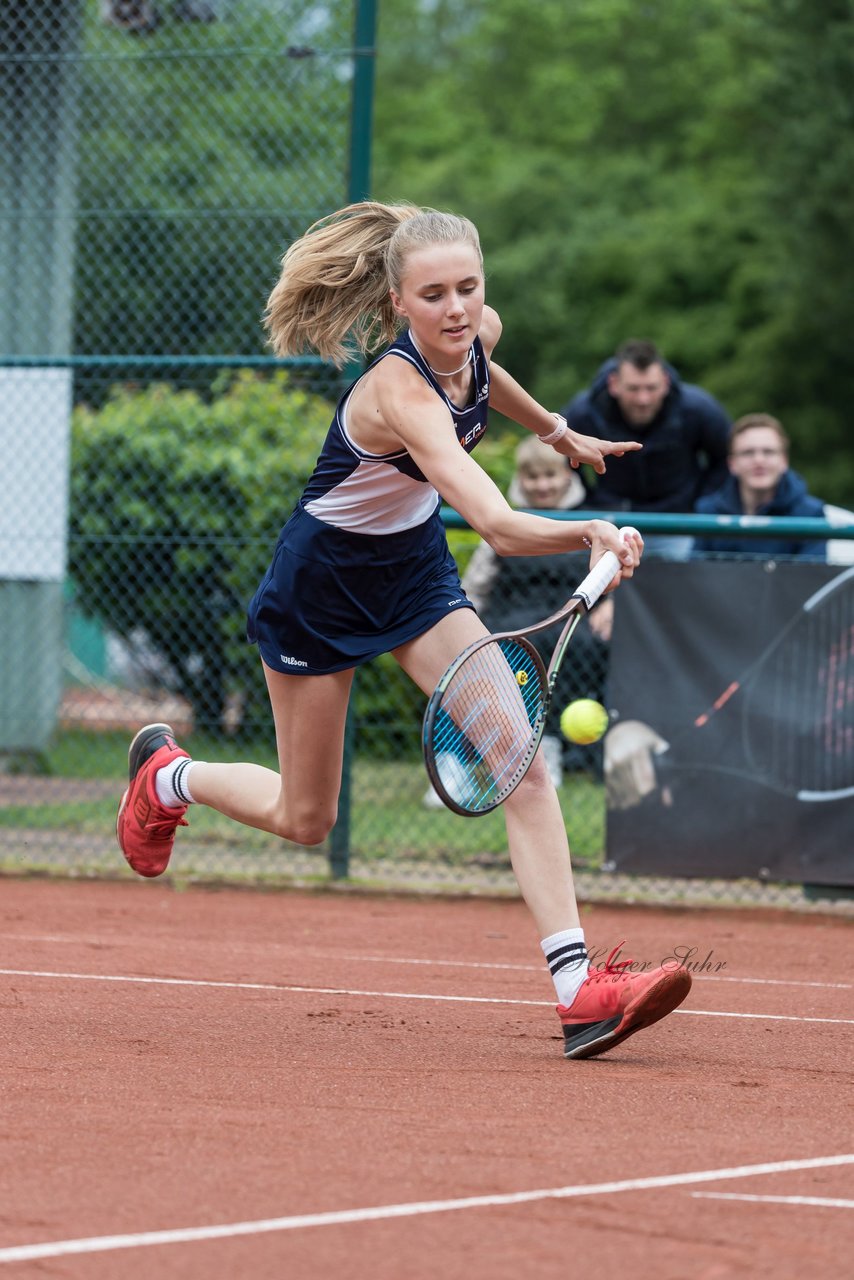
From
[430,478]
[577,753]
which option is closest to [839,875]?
[577,753]

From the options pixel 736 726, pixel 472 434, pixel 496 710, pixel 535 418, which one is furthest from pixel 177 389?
pixel 496 710

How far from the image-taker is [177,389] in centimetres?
1074

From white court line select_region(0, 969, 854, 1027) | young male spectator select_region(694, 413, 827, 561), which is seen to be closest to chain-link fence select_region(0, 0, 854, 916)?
young male spectator select_region(694, 413, 827, 561)

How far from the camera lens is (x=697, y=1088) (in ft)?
13.7

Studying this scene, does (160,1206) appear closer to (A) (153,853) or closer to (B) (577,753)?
(A) (153,853)

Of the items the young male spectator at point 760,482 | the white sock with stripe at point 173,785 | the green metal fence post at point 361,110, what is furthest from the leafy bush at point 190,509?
the white sock with stripe at point 173,785

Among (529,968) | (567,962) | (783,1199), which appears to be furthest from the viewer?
(529,968)

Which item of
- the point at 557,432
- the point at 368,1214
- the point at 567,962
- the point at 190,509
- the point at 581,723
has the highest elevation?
the point at 557,432

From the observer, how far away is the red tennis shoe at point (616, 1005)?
439 cm

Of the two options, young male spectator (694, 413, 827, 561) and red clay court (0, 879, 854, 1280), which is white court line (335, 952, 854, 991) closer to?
red clay court (0, 879, 854, 1280)

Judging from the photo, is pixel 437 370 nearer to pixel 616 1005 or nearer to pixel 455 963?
pixel 616 1005

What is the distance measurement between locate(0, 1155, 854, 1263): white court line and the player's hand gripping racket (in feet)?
3.52

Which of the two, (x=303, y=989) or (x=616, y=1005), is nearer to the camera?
(x=616, y=1005)

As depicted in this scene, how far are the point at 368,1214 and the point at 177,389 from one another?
817cm
